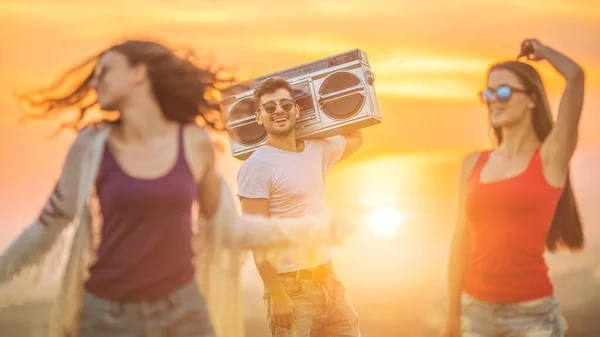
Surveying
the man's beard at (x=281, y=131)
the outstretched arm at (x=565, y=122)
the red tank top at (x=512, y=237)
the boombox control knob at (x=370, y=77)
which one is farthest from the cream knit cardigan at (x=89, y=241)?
the boombox control knob at (x=370, y=77)

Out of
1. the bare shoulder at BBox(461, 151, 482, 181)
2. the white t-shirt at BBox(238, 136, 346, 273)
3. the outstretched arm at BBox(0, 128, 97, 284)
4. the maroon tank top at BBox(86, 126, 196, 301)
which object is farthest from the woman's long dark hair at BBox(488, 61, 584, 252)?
the outstretched arm at BBox(0, 128, 97, 284)

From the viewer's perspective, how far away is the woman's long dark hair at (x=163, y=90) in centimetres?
329

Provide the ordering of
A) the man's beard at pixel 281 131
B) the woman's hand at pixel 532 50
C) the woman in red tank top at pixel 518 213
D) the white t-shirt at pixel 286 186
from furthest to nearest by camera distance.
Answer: the man's beard at pixel 281 131
the white t-shirt at pixel 286 186
the woman's hand at pixel 532 50
the woman in red tank top at pixel 518 213

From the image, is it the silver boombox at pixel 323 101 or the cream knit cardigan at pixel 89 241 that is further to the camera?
the silver boombox at pixel 323 101

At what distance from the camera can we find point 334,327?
179 inches

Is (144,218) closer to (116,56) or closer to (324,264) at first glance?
(116,56)

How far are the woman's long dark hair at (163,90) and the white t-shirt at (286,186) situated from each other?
115 cm

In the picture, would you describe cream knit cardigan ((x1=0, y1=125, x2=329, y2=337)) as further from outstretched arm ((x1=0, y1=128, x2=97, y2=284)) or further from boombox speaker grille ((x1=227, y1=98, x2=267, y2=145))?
boombox speaker grille ((x1=227, y1=98, x2=267, y2=145))

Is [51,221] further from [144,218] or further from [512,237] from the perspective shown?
[512,237]

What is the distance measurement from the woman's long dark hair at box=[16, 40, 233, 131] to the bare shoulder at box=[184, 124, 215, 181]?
86 mm

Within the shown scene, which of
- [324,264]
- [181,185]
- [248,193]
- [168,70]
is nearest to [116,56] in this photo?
[168,70]

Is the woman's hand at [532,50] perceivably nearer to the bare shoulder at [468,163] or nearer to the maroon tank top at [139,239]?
the bare shoulder at [468,163]

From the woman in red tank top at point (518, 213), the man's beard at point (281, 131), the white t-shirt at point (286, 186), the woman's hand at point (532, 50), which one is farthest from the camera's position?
the man's beard at point (281, 131)

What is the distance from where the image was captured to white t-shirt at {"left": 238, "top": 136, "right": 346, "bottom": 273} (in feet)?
14.8
